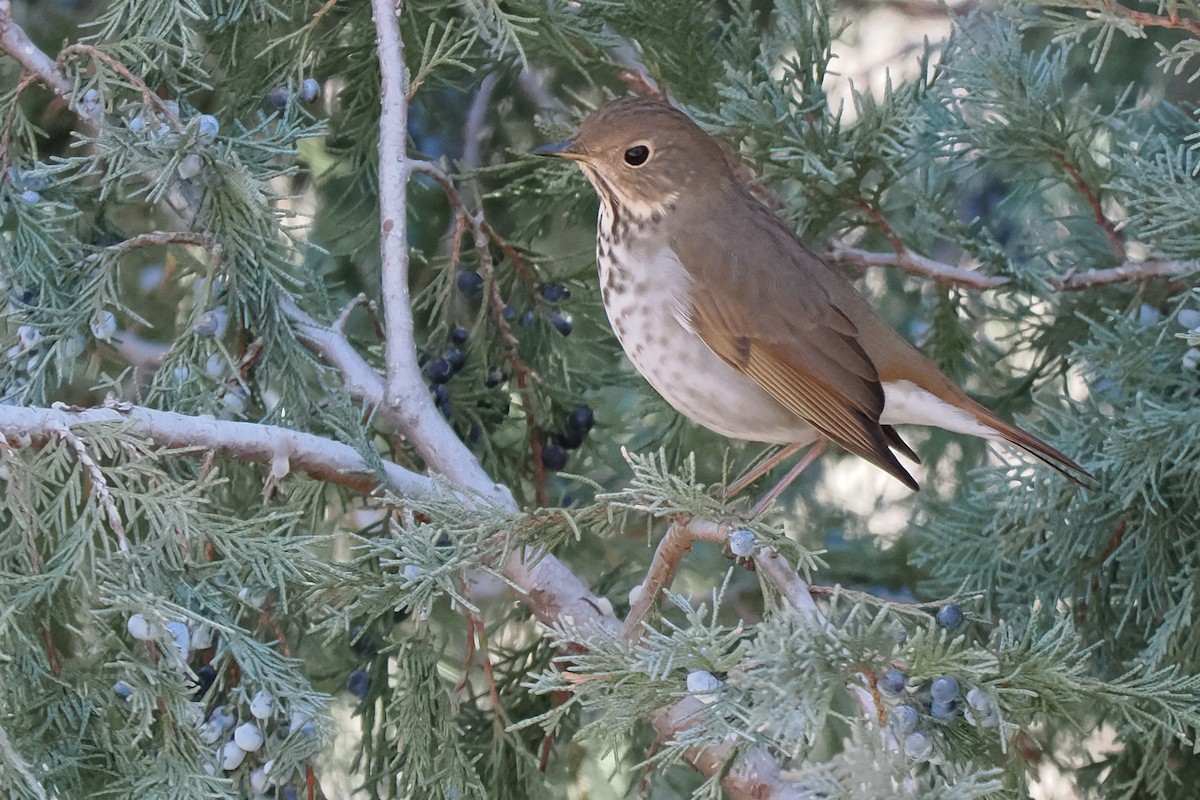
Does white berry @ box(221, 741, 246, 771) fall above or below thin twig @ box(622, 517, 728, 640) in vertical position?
below

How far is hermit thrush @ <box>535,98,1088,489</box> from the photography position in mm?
2506

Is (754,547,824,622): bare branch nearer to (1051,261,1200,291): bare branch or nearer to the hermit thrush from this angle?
the hermit thrush

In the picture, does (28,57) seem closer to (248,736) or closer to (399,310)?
(399,310)

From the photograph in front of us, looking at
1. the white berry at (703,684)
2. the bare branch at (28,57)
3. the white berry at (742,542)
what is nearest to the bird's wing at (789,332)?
the white berry at (742,542)

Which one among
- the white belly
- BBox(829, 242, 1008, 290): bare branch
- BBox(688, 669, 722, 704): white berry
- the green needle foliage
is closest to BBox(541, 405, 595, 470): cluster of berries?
the green needle foliage

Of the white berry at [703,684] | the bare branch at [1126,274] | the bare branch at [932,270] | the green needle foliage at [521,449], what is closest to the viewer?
the white berry at [703,684]

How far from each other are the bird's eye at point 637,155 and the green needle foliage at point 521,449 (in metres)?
0.19

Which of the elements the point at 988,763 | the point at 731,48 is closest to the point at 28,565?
the point at 988,763

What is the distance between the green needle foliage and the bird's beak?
15cm

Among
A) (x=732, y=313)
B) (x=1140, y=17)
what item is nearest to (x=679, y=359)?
(x=732, y=313)

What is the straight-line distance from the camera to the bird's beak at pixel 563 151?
2646mm

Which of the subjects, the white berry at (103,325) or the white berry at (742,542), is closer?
the white berry at (742,542)

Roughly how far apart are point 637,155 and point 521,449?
2.30 ft

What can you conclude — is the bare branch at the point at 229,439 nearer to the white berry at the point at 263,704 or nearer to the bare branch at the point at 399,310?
the bare branch at the point at 399,310
